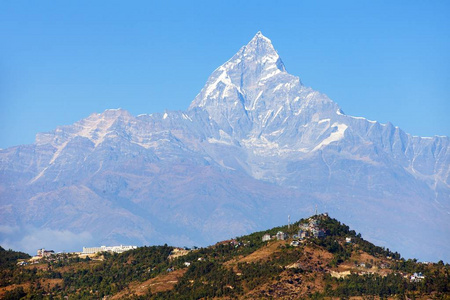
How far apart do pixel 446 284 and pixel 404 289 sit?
8569 mm

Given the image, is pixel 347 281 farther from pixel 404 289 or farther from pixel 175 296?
pixel 175 296

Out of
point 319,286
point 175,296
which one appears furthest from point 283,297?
point 175,296

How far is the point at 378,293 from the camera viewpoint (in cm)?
19325

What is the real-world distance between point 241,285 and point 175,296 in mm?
13748

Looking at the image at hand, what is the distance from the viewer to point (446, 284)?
19450cm

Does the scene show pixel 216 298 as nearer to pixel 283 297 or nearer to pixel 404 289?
pixel 283 297

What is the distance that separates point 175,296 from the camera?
19938cm

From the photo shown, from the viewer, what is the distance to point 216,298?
194250mm

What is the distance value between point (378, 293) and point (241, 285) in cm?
2775

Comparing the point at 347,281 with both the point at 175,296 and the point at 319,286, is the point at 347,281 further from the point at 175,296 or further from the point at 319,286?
the point at 175,296

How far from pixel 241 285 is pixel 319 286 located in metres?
15.9

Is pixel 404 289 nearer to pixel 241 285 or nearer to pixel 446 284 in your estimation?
pixel 446 284

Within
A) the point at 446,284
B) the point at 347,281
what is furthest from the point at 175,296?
the point at 446,284

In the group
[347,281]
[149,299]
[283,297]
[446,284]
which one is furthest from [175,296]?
[446,284]
